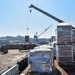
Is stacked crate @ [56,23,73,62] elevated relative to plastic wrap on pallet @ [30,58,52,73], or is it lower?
elevated

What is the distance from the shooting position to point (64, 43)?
9.41m

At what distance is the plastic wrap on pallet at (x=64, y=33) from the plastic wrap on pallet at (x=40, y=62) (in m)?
1.25

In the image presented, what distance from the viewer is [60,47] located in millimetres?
9500

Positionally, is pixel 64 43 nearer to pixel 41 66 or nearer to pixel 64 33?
pixel 64 33

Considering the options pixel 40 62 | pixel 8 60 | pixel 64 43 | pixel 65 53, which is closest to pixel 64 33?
pixel 64 43

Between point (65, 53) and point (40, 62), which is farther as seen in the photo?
point (65, 53)

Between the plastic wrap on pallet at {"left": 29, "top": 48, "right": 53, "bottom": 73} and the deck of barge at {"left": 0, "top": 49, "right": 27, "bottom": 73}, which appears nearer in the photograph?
the plastic wrap on pallet at {"left": 29, "top": 48, "right": 53, "bottom": 73}

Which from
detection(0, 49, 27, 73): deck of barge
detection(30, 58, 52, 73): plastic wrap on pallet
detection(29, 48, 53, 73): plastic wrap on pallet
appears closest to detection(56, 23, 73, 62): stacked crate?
detection(29, 48, 53, 73): plastic wrap on pallet

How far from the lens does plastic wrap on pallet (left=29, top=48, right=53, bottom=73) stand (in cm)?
841

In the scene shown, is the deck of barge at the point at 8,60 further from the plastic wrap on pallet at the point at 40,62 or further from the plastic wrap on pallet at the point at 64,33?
the plastic wrap on pallet at the point at 64,33

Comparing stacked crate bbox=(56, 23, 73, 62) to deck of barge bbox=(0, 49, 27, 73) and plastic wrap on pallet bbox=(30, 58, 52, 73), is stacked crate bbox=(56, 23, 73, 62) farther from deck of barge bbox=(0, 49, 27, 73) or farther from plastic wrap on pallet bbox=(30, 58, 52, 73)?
deck of barge bbox=(0, 49, 27, 73)

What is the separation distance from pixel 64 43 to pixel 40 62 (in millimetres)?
1628

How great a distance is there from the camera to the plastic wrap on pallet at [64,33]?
31.0 ft

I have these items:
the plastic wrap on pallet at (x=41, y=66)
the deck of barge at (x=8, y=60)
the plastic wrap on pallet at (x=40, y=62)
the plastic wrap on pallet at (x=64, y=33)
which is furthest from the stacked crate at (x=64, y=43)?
the deck of barge at (x=8, y=60)
